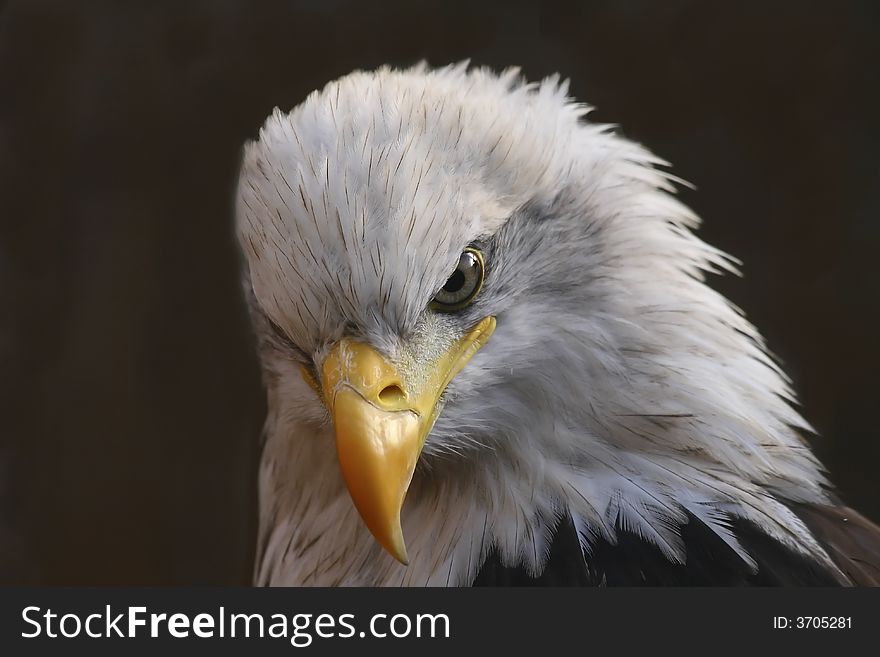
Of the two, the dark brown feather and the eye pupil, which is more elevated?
the eye pupil

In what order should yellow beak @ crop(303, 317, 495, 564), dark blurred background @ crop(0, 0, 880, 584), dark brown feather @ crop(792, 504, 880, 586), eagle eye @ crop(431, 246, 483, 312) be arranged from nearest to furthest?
1. yellow beak @ crop(303, 317, 495, 564)
2. eagle eye @ crop(431, 246, 483, 312)
3. dark brown feather @ crop(792, 504, 880, 586)
4. dark blurred background @ crop(0, 0, 880, 584)

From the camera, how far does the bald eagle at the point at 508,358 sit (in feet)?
3.08

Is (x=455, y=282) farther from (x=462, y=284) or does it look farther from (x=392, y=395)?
(x=392, y=395)

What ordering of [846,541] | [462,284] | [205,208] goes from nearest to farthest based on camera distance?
[462,284], [846,541], [205,208]

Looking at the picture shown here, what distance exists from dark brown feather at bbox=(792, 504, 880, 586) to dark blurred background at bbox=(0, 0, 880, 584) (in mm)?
924

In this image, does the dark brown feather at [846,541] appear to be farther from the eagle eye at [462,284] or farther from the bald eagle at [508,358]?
the eagle eye at [462,284]

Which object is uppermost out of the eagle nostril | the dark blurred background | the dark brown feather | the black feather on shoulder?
the dark blurred background

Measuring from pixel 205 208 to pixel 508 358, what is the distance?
155cm

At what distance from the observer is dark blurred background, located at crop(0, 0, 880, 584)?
6.27 ft

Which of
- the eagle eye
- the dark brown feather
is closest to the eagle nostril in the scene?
the eagle eye

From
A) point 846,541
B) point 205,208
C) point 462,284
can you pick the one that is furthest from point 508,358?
point 205,208

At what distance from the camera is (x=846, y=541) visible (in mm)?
1137

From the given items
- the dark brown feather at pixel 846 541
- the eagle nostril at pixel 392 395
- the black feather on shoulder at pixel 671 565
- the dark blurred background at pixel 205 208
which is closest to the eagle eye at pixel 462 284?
the eagle nostril at pixel 392 395

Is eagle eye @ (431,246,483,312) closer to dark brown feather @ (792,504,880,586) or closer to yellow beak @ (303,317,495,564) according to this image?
yellow beak @ (303,317,495,564)
